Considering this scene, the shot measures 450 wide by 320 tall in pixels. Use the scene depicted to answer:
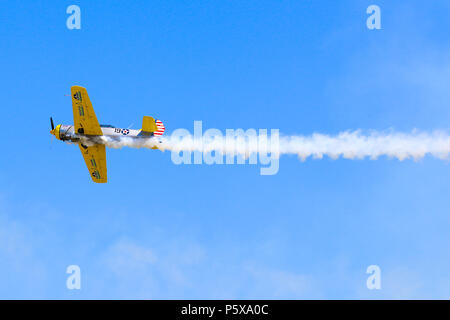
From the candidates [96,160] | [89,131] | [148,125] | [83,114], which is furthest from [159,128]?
[96,160]

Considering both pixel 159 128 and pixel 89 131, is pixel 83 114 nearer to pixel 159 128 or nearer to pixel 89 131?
pixel 89 131

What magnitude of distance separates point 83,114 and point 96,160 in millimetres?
4117

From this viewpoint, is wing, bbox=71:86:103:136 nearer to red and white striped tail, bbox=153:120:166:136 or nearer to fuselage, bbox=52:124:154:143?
fuselage, bbox=52:124:154:143

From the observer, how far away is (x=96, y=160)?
3553 cm

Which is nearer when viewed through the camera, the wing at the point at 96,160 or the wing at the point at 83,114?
the wing at the point at 83,114

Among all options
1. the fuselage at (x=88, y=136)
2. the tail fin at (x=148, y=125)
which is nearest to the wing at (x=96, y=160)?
the fuselage at (x=88, y=136)

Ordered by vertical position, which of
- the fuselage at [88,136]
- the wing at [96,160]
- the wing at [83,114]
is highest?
the wing at [83,114]

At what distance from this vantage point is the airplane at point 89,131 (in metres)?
31.8

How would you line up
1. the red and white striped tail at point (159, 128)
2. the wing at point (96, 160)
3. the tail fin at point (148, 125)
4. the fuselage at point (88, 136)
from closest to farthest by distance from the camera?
the tail fin at point (148, 125)
the red and white striped tail at point (159, 128)
the fuselage at point (88, 136)
the wing at point (96, 160)

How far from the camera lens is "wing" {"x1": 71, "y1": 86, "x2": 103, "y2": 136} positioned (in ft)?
104

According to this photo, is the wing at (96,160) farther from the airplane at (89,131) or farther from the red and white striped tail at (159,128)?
the red and white striped tail at (159,128)

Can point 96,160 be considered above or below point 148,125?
below
